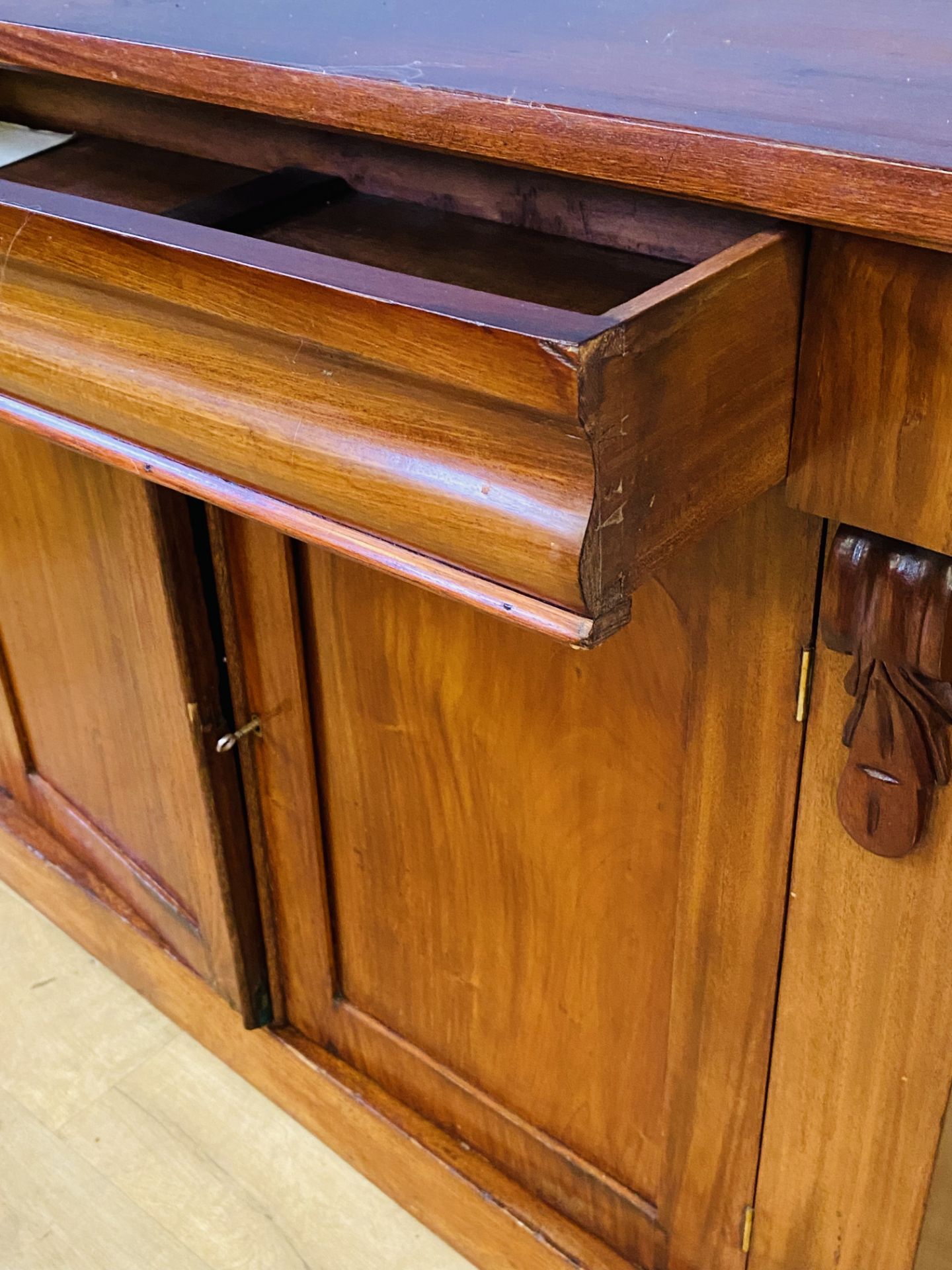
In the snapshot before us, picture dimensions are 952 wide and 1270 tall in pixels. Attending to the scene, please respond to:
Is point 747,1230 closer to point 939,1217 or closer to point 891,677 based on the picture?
point 939,1217

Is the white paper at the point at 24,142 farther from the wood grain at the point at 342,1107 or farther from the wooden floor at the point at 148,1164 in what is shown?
the wooden floor at the point at 148,1164

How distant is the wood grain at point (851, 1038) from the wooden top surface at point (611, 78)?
250 mm

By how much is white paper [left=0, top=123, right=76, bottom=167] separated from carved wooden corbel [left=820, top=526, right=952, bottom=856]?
56cm

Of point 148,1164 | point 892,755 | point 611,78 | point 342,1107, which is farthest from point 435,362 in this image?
point 148,1164

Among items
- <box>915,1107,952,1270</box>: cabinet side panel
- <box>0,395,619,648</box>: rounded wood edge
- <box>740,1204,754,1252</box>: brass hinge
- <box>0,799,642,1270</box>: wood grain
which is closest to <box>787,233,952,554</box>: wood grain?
<box>0,395,619,648</box>: rounded wood edge

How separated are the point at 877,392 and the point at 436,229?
25cm

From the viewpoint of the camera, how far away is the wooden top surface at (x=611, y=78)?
1.54 feet

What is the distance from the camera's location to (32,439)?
1.04 metres

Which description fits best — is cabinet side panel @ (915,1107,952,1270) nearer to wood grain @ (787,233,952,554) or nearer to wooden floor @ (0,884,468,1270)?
wood grain @ (787,233,952,554)

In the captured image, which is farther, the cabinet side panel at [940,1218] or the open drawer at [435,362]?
the cabinet side panel at [940,1218]

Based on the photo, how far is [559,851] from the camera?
0.83 metres

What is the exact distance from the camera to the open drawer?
0.45 metres

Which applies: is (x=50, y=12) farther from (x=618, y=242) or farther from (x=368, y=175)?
(x=618, y=242)

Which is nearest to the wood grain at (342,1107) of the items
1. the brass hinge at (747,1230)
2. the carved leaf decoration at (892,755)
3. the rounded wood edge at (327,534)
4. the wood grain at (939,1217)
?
the brass hinge at (747,1230)
